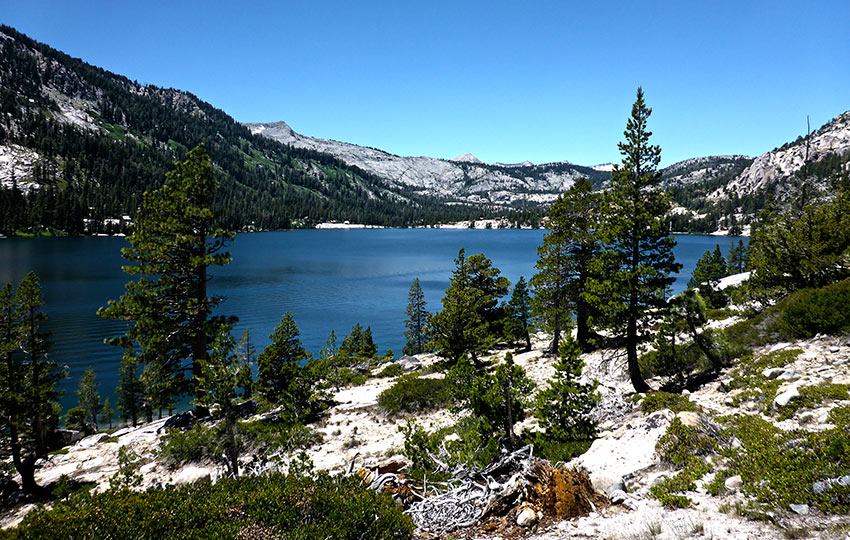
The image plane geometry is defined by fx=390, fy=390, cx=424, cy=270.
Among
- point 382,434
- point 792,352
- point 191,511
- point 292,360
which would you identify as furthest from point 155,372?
point 792,352

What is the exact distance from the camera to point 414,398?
20.7 meters

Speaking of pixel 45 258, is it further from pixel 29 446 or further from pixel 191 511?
pixel 191 511

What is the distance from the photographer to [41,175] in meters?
194

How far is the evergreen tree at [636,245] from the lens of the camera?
17188 millimetres

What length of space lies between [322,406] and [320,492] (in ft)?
50.5

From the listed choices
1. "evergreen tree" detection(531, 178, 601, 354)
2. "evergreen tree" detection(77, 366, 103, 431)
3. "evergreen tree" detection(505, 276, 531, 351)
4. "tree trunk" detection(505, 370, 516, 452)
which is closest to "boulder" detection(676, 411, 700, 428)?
"tree trunk" detection(505, 370, 516, 452)

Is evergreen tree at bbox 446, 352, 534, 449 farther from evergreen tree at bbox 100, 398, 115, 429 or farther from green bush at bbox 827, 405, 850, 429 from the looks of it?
evergreen tree at bbox 100, 398, 115, 429

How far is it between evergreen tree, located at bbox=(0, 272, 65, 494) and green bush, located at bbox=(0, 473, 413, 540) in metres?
12.3

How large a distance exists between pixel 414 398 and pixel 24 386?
16.7 meters

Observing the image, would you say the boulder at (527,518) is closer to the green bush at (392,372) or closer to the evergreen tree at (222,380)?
the evergreen tree at (222,380)

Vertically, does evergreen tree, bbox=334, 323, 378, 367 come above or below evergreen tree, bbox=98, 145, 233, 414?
below

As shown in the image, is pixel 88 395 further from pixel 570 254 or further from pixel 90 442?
pixel 570 254

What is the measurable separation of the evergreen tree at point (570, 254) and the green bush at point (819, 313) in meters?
11.6

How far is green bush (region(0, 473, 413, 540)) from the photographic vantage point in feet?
19.2
